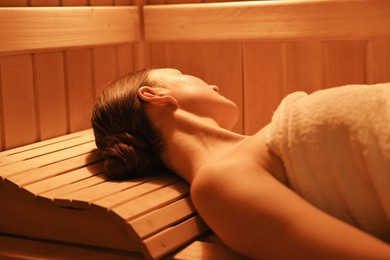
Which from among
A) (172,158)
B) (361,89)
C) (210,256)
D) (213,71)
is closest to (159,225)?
(210,256)

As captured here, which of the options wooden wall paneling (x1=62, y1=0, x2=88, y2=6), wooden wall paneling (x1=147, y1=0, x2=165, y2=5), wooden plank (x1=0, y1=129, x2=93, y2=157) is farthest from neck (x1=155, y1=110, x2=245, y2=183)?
wooden wall paneling (x1=147, y1=0, x2=165, y2=5)

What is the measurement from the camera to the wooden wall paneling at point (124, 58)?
2.63m

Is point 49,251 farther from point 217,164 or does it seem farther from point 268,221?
point 268,221

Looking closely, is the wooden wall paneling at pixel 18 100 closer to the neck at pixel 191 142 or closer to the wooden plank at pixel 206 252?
the neck at pixel 191 142

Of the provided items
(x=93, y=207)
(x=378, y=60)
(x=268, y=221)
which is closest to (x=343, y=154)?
(x=268, y=221)

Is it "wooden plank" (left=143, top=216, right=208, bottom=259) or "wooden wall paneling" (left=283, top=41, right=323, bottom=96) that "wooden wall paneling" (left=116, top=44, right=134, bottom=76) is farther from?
"wooden plank" (left=143, top=216, right=208, bottom=259)

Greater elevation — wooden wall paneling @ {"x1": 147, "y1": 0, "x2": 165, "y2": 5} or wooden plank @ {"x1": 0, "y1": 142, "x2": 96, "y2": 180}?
wooden wall paneling @ {"x1": 147, "y1": 0, "x2": 165, "y2": 5}

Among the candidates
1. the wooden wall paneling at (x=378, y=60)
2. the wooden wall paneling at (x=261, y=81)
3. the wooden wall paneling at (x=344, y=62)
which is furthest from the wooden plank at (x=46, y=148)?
the wooden wall paneling at (x=378, y=60)

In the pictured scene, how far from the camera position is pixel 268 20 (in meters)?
2.40

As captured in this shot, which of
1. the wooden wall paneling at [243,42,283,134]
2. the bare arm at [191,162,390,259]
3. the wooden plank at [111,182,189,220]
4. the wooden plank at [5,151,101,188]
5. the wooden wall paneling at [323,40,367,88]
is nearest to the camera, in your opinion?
the bare arm at [191,162,390,259]

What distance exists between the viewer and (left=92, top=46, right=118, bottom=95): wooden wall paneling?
2496 mm

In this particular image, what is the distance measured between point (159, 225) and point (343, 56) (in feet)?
3.54

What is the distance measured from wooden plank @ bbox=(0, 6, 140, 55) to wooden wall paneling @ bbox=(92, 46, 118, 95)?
0.14 ft

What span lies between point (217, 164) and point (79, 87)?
103 centimetres
